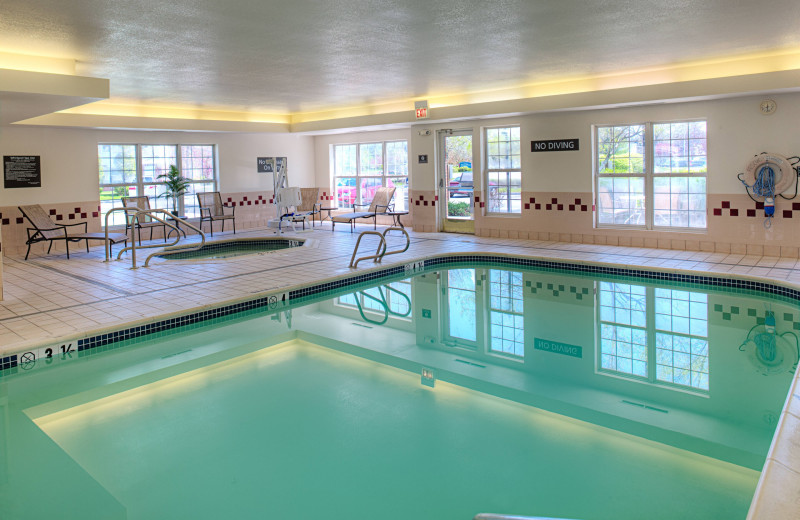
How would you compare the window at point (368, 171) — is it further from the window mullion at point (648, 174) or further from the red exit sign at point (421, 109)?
the window mullion at point (648, 174)

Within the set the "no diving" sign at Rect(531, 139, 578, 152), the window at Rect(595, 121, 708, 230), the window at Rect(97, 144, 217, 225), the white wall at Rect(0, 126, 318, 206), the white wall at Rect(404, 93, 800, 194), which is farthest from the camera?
the window at Rect(97, 144, 217, 225)

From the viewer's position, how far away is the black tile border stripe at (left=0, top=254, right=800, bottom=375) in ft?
16.2

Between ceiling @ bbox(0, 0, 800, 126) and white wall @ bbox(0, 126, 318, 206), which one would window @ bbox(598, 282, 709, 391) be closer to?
ceiling @ bbox(0, 0, 800, 126)

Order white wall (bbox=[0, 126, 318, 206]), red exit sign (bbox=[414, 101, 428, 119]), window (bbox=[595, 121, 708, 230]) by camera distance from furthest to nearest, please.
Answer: red exit sign (bbox=[414, 101, 428, 119]) < white wall (bbox=[0, 126, 318, 206]) < window (bbox=[595, 121, 708, 230])

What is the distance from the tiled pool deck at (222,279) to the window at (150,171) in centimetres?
182

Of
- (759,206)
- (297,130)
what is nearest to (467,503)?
(759,206)

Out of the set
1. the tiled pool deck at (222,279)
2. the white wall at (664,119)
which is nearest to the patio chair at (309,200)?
the tiled pool deck at (222,279)

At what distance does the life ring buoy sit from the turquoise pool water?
93.0 inches

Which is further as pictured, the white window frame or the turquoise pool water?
the white window frame

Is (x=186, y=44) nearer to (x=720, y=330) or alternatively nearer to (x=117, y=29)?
(x=117, y=29)

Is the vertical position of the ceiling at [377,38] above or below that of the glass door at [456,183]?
above

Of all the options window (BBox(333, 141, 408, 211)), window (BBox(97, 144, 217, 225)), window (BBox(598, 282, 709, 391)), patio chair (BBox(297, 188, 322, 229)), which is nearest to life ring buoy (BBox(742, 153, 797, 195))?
window (BBox(598, 282, 709, 391))

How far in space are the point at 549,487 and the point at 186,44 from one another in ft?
16.8

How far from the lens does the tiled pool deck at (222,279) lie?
4.46 meters
